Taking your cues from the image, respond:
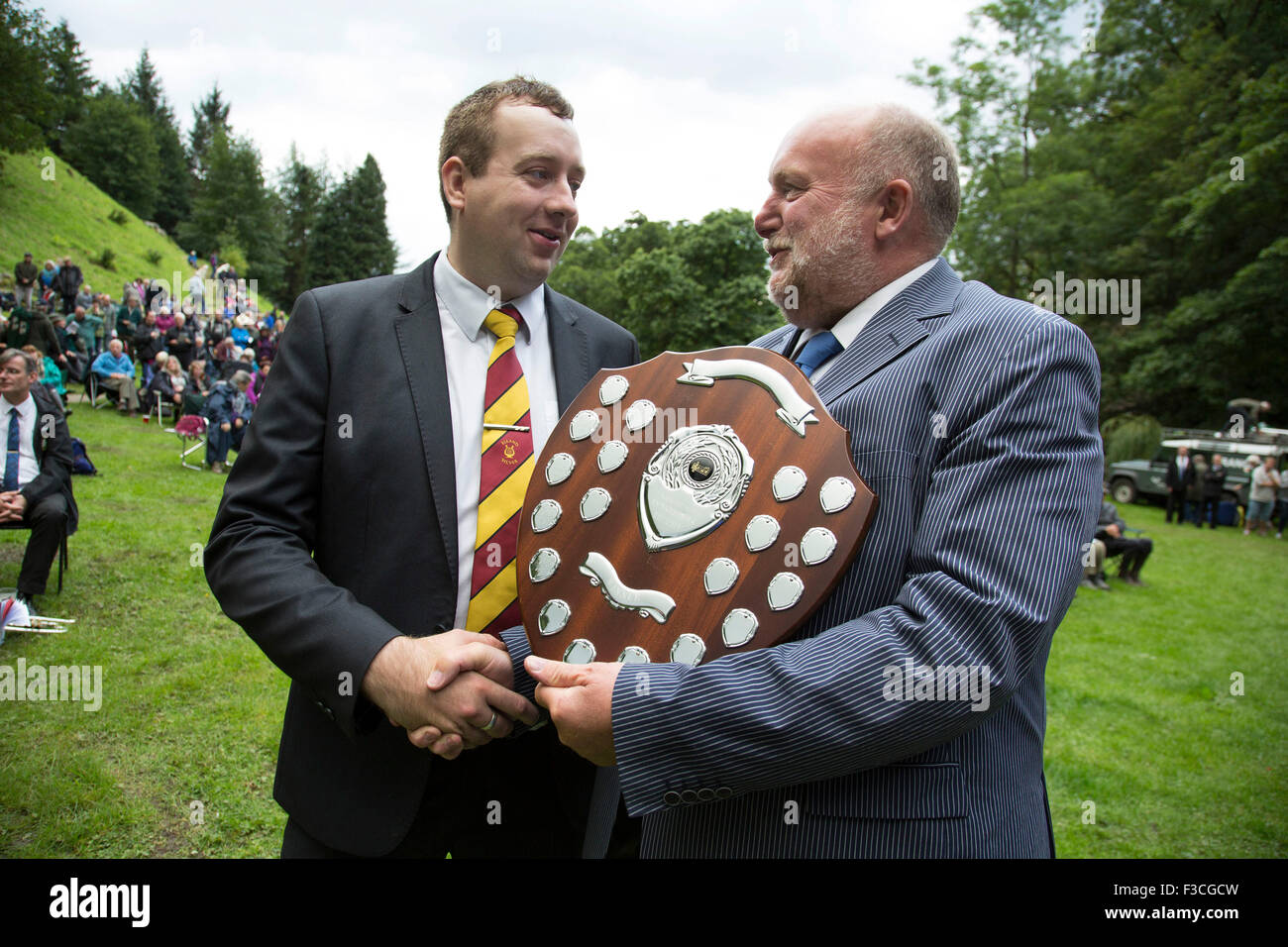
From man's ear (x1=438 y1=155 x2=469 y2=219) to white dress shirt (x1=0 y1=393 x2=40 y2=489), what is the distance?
20.7ft

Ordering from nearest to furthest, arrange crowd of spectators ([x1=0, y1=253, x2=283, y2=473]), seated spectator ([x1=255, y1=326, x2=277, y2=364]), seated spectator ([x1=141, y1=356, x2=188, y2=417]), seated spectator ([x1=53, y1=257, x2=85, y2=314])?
1. crowd of spectators ([x1=0, y1=253, x2=283, y2=473])
2. seated spectator ([x1=141, y1=356, x2=188, y2=417])
3. seated spectator ([x1=255, y1=326, x2=277, y2=364])
4. seated spectator ([x1=53, y1=257, x2=85, y2=314])

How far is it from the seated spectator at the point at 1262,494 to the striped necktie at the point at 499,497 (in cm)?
2236

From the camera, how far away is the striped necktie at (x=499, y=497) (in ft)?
6.49

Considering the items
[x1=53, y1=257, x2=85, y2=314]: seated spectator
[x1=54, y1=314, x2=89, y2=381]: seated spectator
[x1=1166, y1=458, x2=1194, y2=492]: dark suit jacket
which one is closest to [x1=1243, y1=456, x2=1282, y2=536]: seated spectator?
[x1=1166, y1=458, x2=1194, y2=492]: dark suit jacket

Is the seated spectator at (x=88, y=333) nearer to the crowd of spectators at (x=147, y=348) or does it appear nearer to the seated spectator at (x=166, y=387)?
the crowd of spectators at (x=147, y=348)

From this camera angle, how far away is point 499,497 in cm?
201

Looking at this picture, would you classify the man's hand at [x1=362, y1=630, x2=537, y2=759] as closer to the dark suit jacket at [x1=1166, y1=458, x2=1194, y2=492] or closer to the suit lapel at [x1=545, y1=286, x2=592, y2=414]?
the suit lapel at [x1=545, y1=286, x2=592, y2=414]

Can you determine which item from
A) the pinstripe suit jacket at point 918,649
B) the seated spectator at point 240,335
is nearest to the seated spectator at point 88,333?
the seated spectator at point 240,335

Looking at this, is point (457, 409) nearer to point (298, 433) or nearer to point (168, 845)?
point (298, 433)

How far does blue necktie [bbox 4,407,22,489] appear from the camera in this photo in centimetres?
673

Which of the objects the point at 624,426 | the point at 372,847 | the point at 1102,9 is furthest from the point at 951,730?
the point at 1102,9

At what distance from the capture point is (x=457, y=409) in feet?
6.95

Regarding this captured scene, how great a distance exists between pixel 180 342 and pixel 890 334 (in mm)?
19344

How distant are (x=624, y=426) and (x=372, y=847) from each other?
44.6 inches
